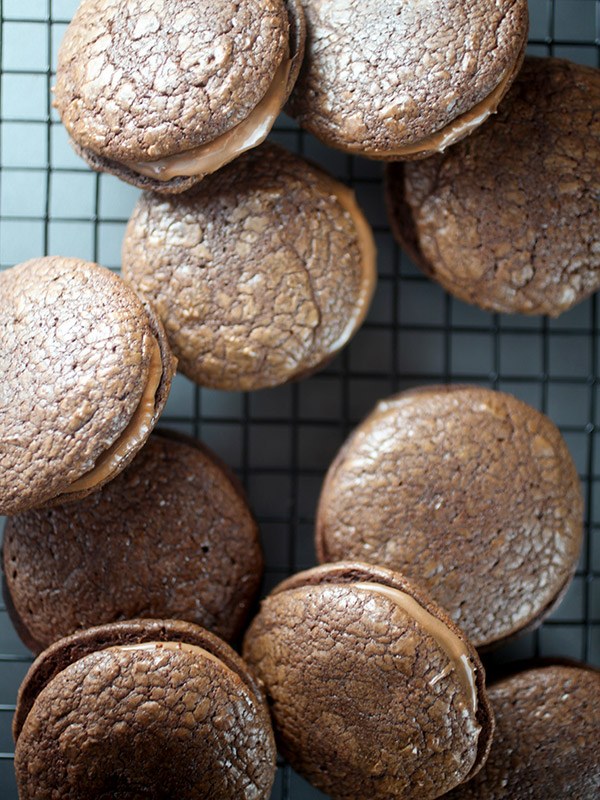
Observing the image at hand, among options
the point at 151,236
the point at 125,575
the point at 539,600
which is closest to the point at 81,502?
the point at 125,575

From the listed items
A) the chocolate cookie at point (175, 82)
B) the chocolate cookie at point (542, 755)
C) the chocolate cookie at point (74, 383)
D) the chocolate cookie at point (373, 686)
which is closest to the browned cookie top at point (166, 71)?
the chocolate cookie at point (175, 82)

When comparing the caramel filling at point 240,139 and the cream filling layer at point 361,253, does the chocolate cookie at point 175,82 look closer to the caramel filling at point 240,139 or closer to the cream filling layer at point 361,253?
the caramel filling at point 240,139

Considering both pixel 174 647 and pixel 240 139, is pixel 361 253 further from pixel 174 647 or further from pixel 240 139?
pixel 174 647

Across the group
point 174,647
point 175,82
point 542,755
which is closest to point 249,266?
point 175,82

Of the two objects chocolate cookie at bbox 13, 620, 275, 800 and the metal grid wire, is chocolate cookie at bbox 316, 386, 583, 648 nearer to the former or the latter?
the metal grid wire

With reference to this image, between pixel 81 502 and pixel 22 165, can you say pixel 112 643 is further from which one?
pixel 22 165
